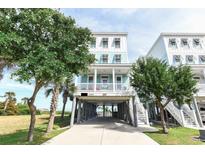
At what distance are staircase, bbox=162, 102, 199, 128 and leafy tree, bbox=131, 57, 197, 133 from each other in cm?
401

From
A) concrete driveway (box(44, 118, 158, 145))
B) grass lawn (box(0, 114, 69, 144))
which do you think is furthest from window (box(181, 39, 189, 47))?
grass lawn (box(0, 114, 69, 144))

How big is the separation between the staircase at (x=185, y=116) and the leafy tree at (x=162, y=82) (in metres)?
4.01

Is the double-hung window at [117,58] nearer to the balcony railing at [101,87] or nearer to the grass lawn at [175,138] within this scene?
the balcony railing at [101,87]

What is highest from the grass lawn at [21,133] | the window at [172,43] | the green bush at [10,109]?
the window at [172,43]

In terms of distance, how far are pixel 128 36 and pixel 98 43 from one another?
4479 mm

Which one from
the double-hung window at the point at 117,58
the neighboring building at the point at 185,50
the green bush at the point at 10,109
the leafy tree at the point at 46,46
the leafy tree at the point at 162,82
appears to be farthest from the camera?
the green bush at the point at 10,109

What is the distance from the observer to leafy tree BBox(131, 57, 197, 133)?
11.6m

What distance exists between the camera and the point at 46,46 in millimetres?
7918

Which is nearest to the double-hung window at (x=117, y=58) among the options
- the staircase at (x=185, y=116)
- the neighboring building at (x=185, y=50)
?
the neighboring building at (x=185, y=50)

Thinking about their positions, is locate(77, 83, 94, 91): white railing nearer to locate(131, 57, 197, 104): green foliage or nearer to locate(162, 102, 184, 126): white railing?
locate(131, 57, 197, 104): green foliage

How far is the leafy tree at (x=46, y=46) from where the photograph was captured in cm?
697

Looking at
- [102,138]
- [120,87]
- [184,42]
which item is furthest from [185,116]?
[184,42]

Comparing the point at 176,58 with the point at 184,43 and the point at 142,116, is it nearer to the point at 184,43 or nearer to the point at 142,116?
the point at 184,43
